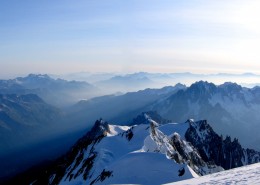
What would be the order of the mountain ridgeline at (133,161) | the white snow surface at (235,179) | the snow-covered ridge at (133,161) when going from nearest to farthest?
1. the white snow surface at (235,179)
2. the snow-covered ridge at (133,161)
3. the mountain ridgeline at (133,161)

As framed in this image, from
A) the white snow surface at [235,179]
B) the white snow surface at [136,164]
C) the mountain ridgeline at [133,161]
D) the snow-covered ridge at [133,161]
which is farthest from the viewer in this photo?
the mountain ridgeline at [133,161]

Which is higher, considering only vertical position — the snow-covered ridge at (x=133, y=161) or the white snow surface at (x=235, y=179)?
the white snow surface at (x=235, y=179)

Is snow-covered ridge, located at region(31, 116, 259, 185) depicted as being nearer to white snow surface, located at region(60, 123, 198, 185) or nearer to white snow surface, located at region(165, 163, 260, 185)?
white snow surface, located at region(60, 123, 198, 185)

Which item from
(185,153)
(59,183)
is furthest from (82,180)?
(185,153)

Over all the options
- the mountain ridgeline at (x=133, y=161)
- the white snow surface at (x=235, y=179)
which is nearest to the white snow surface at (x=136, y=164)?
the mountain ridgeline at (x=133, y=161)

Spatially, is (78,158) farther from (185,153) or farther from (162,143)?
(185,153)

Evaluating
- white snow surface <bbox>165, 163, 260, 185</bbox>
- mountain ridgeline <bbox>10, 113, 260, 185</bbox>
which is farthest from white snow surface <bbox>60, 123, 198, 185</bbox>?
white snow surface <bbox>165, 163, 260, 185</bbox>

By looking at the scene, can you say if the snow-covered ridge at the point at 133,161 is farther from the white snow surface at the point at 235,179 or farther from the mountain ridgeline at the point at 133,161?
the white snow surface at the point at 235,179

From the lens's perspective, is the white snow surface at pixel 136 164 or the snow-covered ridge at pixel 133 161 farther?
the snow-covered ridge at pixel 133 161

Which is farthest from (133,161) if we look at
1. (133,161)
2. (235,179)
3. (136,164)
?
(235,179)
